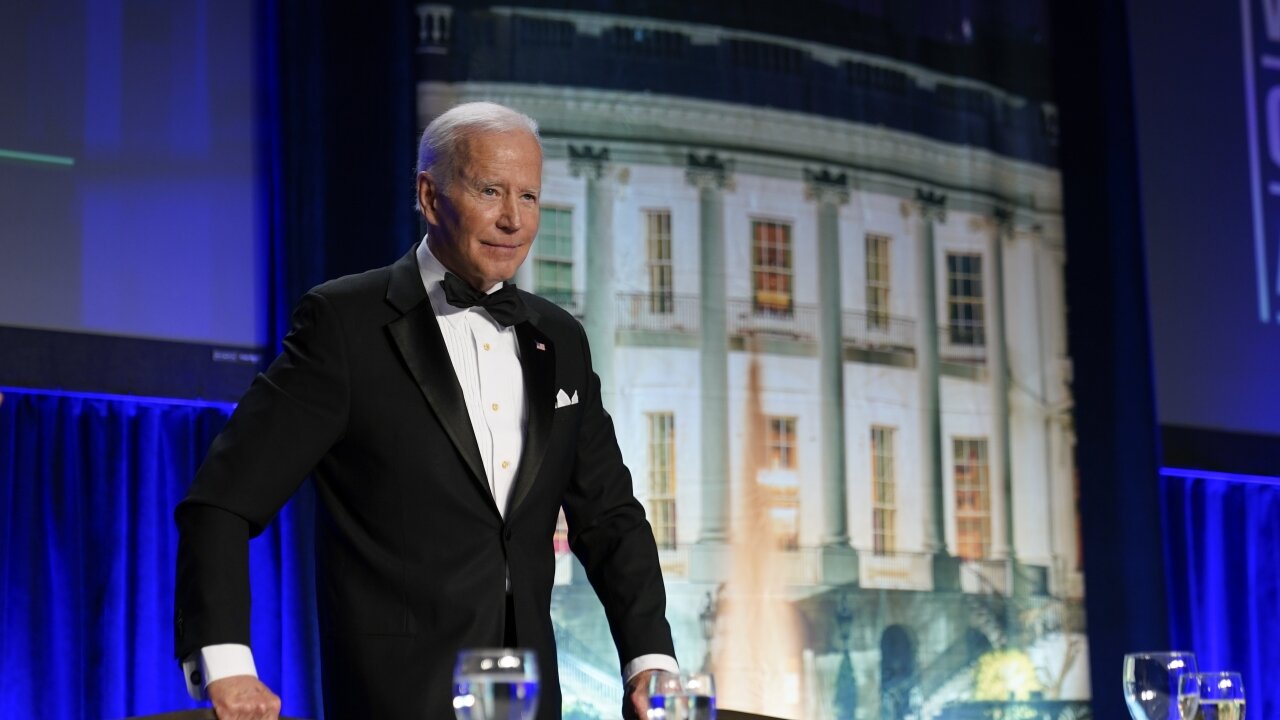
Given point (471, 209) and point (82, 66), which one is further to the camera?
point (82, 66)

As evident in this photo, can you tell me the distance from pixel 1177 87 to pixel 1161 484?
1.56 metres

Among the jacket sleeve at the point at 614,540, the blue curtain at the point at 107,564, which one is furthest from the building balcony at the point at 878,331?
the jacket sleeve at the point at 614,540

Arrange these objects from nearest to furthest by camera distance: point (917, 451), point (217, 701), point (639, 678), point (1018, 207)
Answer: point (217, 701) < point (639, 678) < point (917, 451) < point (1018, 207)

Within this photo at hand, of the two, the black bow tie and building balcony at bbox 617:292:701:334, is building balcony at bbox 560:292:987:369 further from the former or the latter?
the black bow tie

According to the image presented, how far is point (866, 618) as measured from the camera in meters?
5.06

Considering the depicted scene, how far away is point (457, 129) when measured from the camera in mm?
1906

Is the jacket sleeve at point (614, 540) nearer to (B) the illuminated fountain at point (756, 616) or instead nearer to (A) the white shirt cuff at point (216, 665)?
(A) the white shirt cuff at point (216, 665)

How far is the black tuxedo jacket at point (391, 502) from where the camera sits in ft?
5.65

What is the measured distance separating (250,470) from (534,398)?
0.38 meters

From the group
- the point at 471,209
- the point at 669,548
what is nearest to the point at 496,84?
the point at 669,548

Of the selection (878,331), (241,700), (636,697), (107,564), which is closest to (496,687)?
(241,700)

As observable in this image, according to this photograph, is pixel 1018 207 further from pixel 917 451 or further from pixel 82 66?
pixel 82 66

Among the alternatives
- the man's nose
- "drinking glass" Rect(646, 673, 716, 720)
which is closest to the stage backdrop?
the man's nose

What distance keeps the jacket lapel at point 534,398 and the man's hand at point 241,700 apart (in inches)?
15.3
